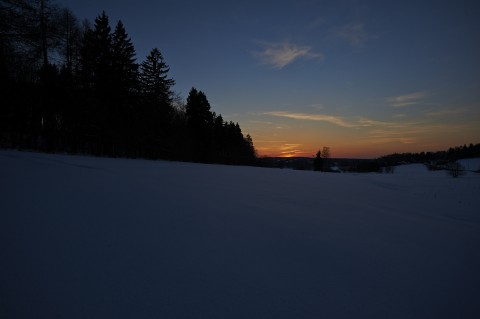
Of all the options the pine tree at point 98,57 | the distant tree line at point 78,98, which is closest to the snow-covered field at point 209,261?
the distant tree line at point 78,98

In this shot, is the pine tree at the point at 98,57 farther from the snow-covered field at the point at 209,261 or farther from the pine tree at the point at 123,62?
the snow-covered field at the point at 209,261

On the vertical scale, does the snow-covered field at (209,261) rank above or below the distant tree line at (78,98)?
below

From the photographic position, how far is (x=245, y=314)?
1.67 metres

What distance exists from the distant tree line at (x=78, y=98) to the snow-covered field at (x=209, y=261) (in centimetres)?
878

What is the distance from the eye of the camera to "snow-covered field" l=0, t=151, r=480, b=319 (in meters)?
1.71

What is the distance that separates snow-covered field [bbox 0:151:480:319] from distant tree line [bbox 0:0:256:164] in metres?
8.78

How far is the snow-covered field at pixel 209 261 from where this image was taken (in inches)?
67.5

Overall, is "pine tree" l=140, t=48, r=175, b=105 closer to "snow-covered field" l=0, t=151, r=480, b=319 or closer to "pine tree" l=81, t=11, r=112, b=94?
"pine tree" l=81, t=11, r=112, b=94

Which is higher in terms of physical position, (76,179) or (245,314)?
(76,179)

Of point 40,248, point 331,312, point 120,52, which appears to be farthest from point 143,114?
point 331,312

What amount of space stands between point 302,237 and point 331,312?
4.22 feet

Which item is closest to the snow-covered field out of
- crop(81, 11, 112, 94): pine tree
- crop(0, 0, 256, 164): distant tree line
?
crop(0, 0, 256, 164): distant tree line

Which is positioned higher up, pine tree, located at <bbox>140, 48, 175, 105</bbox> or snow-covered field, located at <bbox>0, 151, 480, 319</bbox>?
pine tree, located at <bbox>140, 48, 175, 105</bbox>

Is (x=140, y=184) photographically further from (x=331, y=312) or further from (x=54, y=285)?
(x=331, y=312)
